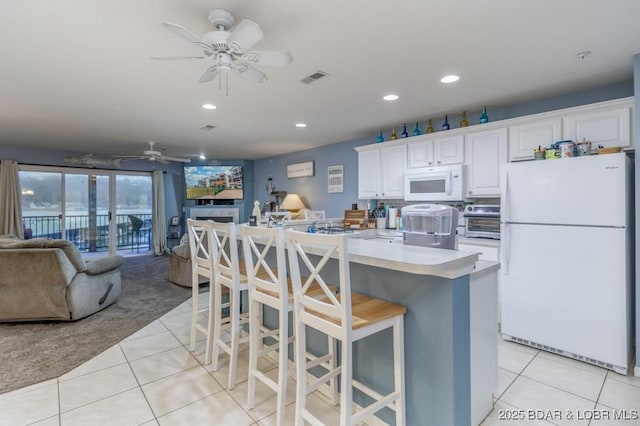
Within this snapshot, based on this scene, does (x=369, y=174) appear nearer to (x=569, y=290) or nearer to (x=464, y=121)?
(x=464, y=121)

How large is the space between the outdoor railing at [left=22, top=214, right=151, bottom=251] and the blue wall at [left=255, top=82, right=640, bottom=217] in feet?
10.2

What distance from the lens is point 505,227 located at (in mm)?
2980

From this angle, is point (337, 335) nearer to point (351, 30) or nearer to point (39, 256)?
point (351, 30)

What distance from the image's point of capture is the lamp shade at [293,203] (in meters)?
6.50

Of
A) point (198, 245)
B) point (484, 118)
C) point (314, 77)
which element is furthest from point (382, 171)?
point (198, 245)

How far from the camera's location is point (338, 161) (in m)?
5.90

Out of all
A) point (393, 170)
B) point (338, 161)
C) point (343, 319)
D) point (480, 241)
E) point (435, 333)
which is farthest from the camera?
point (338, 161)

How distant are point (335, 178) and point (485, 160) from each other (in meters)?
2.81

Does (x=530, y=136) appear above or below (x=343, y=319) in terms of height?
above

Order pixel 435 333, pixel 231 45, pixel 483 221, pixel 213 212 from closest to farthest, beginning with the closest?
pixel 435 333, pixel 231 45, pixel 483 221, pixel 213 212

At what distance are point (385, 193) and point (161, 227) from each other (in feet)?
19.3

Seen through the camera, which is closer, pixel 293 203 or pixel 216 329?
pixel 216 329

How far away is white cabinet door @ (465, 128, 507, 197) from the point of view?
3.48 m

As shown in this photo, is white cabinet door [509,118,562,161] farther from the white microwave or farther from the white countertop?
the white countertop
